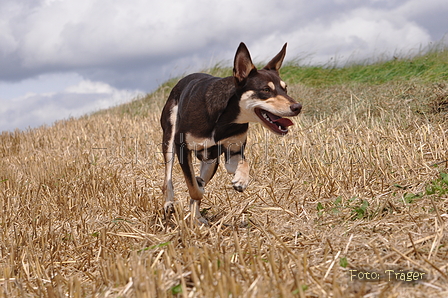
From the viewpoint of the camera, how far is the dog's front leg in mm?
4340

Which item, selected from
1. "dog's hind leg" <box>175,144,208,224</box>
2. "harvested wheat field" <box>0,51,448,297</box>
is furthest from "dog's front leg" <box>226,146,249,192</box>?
"dog's hind leg" <box>175,144,208,224</box>

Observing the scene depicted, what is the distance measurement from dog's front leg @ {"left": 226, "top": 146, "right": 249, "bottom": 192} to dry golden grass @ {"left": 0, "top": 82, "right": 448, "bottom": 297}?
31cm

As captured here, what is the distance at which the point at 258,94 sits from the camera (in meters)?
4.31

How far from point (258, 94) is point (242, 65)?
0.34 meters

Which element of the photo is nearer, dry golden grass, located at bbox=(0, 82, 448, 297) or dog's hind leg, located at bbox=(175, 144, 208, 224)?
dry golden grass, located at bbox=(0, 82, 448, 297)

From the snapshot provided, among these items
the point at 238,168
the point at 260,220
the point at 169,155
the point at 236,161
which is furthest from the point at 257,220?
the point at 169,155

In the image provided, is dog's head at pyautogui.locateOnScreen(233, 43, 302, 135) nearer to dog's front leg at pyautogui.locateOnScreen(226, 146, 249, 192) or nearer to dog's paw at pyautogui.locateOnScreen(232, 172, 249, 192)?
dog's front leg at pyautogui.locateOnScreen(226, 146, 249, 192)

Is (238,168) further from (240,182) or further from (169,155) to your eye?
(169,155)

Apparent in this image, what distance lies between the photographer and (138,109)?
1491 cm

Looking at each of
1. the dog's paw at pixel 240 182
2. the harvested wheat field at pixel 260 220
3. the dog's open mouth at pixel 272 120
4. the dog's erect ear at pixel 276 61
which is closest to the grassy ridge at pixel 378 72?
the harvested wheat field at pixel 260 220

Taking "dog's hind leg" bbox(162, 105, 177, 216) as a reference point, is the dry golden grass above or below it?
below

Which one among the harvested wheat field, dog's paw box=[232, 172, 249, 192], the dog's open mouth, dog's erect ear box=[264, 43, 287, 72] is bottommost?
the harvested wheat field

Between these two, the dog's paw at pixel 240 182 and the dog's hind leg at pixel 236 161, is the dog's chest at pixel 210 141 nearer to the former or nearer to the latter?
the dog's hind leg at pixel 236 161

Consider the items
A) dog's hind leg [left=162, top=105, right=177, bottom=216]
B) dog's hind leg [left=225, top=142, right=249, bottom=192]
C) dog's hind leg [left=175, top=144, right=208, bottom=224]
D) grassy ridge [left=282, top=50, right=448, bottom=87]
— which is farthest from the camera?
grassy ridge [left=282, top=50, right=448, bottom=87]
